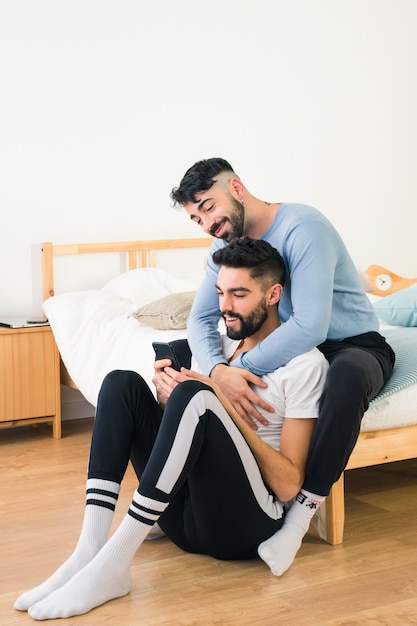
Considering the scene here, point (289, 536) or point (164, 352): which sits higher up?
point (164, 352)

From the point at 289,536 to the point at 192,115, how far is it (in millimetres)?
2617

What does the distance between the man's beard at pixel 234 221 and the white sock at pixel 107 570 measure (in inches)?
26.9

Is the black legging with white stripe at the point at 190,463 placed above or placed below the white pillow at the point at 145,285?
below

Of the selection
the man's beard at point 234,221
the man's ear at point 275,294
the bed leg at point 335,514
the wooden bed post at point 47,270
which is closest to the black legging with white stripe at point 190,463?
the bed leg at point 335,514

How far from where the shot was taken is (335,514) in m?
2.12

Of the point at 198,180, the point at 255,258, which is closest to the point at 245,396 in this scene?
the point at 255,258

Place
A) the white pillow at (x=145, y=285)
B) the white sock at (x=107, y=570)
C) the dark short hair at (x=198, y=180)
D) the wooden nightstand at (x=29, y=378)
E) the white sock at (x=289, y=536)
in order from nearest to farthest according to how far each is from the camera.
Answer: the white sock at (x=107, y=570), the white sock at (x=289, y=536), the dark short hair at (x=198, y=180), the wooden nightstand at (x=29, y=378), the white pillow at (x=145, y=285)

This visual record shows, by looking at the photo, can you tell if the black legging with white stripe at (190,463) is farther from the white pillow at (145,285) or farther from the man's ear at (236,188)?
the white pillow at (145,285)

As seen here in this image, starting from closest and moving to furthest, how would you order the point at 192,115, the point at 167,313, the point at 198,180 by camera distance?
1. the point at 198,180
2. the point at 167,313
3. the point at 192,115

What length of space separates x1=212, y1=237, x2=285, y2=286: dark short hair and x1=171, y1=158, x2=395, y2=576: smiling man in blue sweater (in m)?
0.06

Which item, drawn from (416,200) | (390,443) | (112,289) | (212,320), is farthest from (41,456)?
(416,200)

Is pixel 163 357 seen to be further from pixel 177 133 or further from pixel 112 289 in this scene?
pixel 177 133

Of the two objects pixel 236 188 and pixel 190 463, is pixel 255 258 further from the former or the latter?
pixel 190 463

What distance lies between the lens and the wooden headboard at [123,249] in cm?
368
